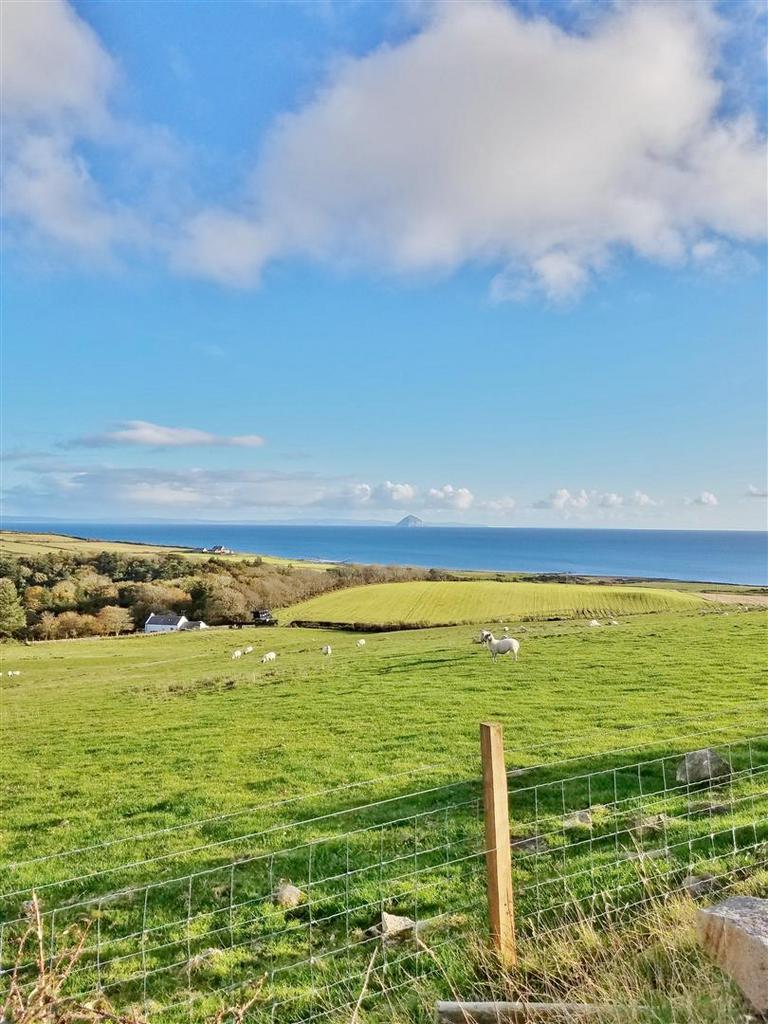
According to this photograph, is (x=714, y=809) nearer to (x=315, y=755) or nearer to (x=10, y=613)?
(x=315, y=755)

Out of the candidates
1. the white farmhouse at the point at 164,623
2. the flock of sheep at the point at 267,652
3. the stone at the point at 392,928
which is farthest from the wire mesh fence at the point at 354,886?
the white farmhouse at the point at 164,623

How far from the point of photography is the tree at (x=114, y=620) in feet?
233

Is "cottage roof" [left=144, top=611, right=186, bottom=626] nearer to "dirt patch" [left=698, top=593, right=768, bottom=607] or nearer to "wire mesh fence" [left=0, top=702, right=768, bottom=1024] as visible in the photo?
"dirt patch" [left=698, top=593, right=768, bottom=607]

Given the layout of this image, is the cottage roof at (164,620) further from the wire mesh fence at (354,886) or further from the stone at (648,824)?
the stone at (648,824)

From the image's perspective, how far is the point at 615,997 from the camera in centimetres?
400

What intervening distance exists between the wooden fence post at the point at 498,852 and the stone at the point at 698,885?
2.11 m

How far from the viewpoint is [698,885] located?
6008 mm

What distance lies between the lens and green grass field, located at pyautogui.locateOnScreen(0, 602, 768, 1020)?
21.4 ft

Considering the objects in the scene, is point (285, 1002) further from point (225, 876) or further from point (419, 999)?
point (225, 876)

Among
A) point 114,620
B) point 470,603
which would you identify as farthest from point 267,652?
point 114,620

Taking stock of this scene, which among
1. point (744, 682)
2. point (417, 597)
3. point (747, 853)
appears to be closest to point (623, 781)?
point (747, 853)

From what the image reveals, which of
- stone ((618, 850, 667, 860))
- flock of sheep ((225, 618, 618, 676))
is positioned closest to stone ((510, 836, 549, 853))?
stone ((618, 850, 667, 860))

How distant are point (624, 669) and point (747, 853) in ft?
43.9

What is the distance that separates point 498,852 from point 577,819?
12.8ft
